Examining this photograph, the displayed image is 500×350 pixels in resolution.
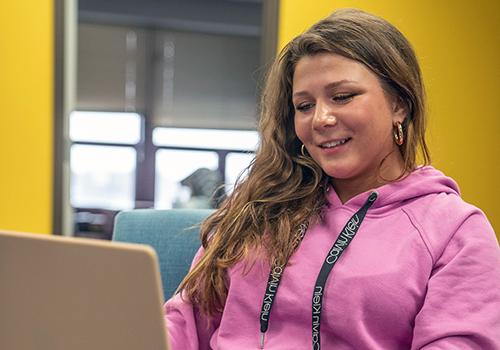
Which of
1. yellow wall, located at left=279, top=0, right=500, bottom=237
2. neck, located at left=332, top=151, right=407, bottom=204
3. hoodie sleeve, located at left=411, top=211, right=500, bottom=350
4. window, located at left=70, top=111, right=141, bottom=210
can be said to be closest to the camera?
hoodie sleeve, located at left=411, top=211, right=500, bottom=350

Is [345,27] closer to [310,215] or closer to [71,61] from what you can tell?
[310,215]

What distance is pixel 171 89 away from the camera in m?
6.02

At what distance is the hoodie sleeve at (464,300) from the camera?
0.93 meters

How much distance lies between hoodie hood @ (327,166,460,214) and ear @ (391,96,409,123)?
10 centimetres

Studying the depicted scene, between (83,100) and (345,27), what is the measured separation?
512cm

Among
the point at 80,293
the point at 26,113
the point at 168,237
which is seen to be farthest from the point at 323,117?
the point at 26,113

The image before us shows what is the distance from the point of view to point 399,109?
1143 millimetres

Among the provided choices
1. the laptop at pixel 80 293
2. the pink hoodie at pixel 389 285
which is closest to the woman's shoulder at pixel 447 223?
the pink hoodie at pixel 389 285

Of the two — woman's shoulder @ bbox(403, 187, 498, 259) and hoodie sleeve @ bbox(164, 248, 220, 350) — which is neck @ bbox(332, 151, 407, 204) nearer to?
woman's shoulder @ bbox(403, 187, 498, 259)

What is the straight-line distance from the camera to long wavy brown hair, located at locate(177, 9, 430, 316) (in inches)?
43.4

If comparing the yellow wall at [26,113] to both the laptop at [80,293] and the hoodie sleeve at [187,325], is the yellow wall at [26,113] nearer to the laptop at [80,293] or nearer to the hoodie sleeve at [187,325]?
the hoodie sleeve at [187,325]

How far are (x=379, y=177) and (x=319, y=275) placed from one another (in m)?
0.22

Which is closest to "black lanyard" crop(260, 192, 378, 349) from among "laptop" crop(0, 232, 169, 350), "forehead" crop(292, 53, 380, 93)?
"forehead" crop(292, 53, 380, 93)

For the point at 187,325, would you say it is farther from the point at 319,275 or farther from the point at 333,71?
the point at 333,71
